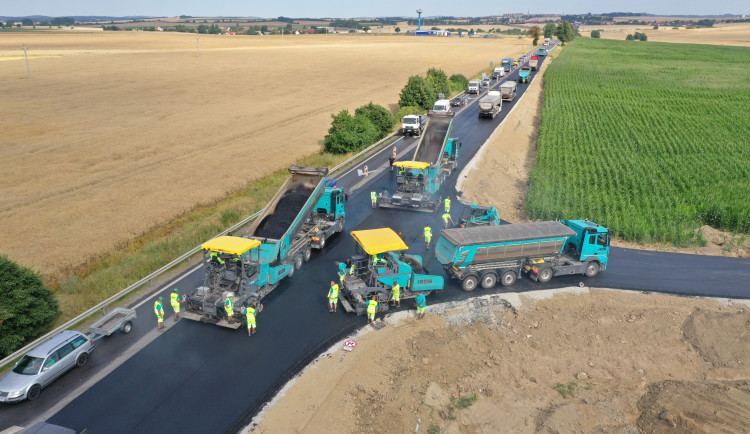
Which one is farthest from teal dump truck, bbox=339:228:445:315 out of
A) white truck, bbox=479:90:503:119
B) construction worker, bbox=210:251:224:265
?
white truck, bbox=479:90:503:119

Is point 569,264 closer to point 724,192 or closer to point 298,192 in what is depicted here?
point 298,192

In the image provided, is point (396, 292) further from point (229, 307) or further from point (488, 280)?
point (229, 307)

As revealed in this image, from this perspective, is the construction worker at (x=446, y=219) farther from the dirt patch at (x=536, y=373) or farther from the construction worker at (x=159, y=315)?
the construction worker at (x=159, y=315)

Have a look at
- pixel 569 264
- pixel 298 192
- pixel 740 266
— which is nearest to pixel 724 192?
pixel 740 266

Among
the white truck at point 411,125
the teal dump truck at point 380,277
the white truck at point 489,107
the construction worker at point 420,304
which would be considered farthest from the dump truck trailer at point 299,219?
the white truck at point 489,107

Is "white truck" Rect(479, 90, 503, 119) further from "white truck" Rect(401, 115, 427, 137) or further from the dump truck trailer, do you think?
the dump truck trailer

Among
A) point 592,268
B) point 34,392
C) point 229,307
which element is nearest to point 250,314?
point 229,307

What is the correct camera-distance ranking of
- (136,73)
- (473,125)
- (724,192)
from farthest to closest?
(136,73) → (473,125) → (724,192)

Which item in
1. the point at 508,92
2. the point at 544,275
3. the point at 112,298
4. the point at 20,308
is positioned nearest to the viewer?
the point at 20,308
